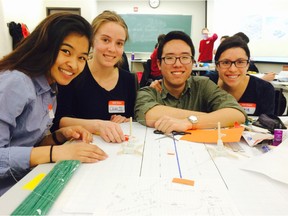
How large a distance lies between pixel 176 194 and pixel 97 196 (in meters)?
0.21

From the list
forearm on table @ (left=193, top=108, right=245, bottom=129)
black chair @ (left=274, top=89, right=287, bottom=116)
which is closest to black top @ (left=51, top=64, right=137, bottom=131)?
forearm on table @ (left=193, top=108, right=245, bottom=129)

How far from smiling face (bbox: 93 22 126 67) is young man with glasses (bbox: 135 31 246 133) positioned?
282mm

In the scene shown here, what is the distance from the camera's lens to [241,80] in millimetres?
1870

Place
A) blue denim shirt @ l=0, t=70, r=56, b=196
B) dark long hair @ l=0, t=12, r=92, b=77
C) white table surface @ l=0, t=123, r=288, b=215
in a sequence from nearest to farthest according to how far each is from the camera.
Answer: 1. white table surface @ l=0, t=123, r=288, b=215
2. blue denim shirt @ l=0, t=70, r=56, b=196
3. dark long hair @ l=0, t=12, r=92, b=77

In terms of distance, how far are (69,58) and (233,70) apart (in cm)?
114

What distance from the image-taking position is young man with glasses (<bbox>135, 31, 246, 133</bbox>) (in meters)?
1.37

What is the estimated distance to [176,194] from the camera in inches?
28.3

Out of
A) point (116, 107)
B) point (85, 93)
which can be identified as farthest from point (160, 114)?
point (85, 93)

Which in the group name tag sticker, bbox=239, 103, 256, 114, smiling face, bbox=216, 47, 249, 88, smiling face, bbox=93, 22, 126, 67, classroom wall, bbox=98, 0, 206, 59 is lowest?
name tag sticker, bbox=239, 103, 256, 114

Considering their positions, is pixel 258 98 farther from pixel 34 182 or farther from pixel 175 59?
pixel 34 182

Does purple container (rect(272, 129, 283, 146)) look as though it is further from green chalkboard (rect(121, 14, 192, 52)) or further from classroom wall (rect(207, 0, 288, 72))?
green chalkboard (rect(121, 14, 192, 52))

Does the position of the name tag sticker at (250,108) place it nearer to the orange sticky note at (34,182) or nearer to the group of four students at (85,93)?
the group of four students at (85,93)

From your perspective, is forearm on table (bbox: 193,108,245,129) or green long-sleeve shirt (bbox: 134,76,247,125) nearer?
forearm on table (bbox: 193,108,245,129)

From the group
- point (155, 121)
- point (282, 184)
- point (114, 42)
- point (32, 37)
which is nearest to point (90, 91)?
point (114, 42)
